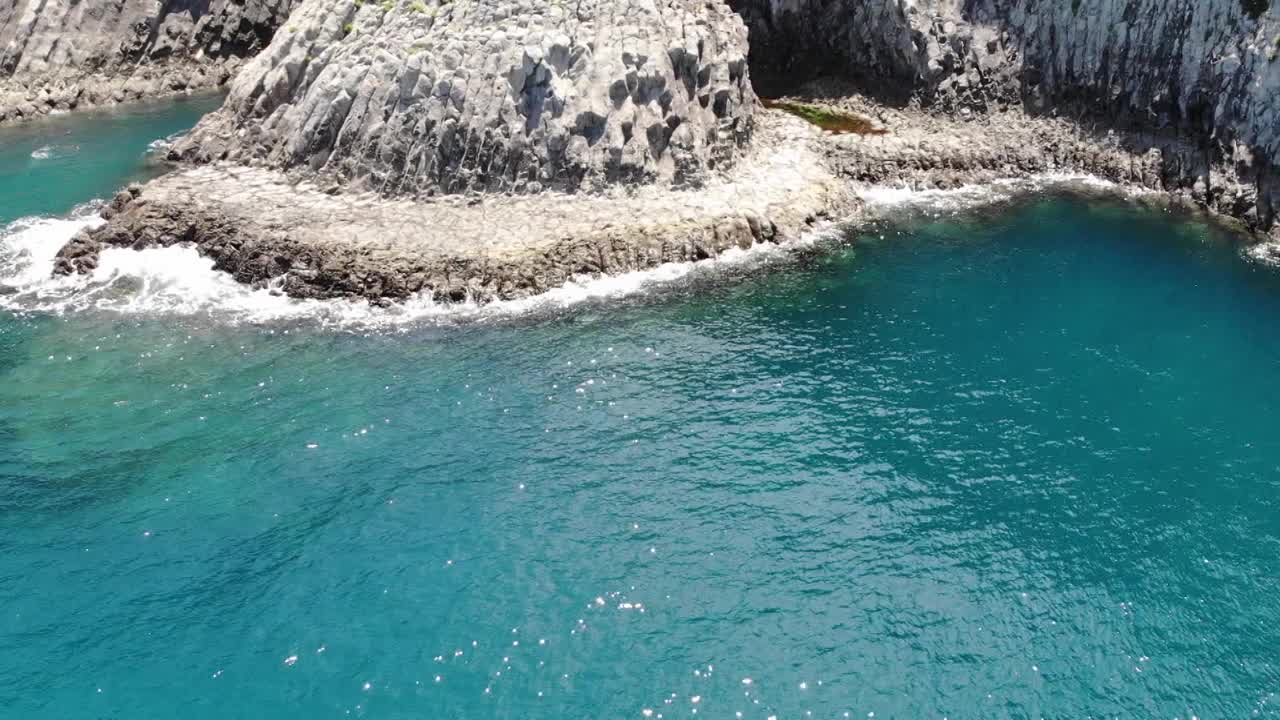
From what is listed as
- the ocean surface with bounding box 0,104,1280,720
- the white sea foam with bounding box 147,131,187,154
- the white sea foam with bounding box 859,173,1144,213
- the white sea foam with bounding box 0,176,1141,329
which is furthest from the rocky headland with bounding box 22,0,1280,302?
the white sea foam with bounding box 147,131,187,154

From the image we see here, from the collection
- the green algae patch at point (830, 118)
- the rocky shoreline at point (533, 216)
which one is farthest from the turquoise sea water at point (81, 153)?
the green algae patch at point (830, 118)

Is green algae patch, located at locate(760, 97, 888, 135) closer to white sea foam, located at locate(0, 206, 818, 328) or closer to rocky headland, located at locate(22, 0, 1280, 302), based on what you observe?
rocky headland, located at locate(22, 0, 1280, 302)

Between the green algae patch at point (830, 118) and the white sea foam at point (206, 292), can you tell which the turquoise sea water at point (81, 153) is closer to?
the white sea foam at point (206, 292)

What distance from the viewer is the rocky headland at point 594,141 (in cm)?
5931

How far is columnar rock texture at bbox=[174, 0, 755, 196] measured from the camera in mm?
62969

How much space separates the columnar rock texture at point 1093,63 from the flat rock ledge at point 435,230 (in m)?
18.8

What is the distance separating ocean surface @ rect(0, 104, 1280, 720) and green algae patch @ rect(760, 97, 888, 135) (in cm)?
1797

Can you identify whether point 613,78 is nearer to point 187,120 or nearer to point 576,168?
point 576,168

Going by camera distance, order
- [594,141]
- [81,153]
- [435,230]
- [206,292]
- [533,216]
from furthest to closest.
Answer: [81,153], [594,141], [533,216], [435,230], [206,292]

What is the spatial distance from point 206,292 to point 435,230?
44.1 ft

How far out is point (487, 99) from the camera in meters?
63.1

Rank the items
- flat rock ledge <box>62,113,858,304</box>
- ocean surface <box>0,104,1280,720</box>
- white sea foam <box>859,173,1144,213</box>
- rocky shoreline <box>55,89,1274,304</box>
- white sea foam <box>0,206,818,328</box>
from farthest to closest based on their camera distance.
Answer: white sea foam <box>859,173,1144,213</box>, rocky shoreline <box>55,89,1274,304</box>, flat rock ledge <box>62,113,858,304</box>, white sea foam <box>0,206,818,328</box>, ocean surface <box>0,104,1280,720</box>

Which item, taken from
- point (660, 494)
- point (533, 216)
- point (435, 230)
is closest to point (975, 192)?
point (533, 216)

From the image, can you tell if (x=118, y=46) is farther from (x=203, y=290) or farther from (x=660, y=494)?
(x=660, y=494)
